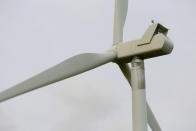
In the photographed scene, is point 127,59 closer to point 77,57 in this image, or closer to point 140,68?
point 140,68

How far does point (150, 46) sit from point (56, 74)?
3.10 metres

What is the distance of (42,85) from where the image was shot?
33.9 feet

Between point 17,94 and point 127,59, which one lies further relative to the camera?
point 127,59

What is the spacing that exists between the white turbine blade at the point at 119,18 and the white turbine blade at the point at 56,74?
1.94m

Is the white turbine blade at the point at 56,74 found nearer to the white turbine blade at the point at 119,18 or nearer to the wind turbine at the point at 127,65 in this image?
the wind turbine at the point at 127,65

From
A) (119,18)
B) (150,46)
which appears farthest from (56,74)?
(119,18)

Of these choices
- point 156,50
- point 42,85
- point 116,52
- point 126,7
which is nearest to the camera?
point 42,85

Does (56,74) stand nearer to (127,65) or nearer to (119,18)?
(127,65)

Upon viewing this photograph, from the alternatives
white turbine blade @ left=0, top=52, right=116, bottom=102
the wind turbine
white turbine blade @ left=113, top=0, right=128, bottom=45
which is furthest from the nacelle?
white turbine blade @ left=0, top=52, right=116, bottom=102

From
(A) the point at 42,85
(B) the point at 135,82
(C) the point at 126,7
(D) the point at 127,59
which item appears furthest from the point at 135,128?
(C) the point at 126,7

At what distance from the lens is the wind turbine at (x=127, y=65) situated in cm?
1042

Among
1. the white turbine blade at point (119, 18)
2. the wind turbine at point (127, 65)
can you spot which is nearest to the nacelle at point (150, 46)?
the wind turbine at point (127, 65)

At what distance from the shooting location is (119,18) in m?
13.3

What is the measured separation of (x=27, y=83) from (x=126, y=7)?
18.0ft
